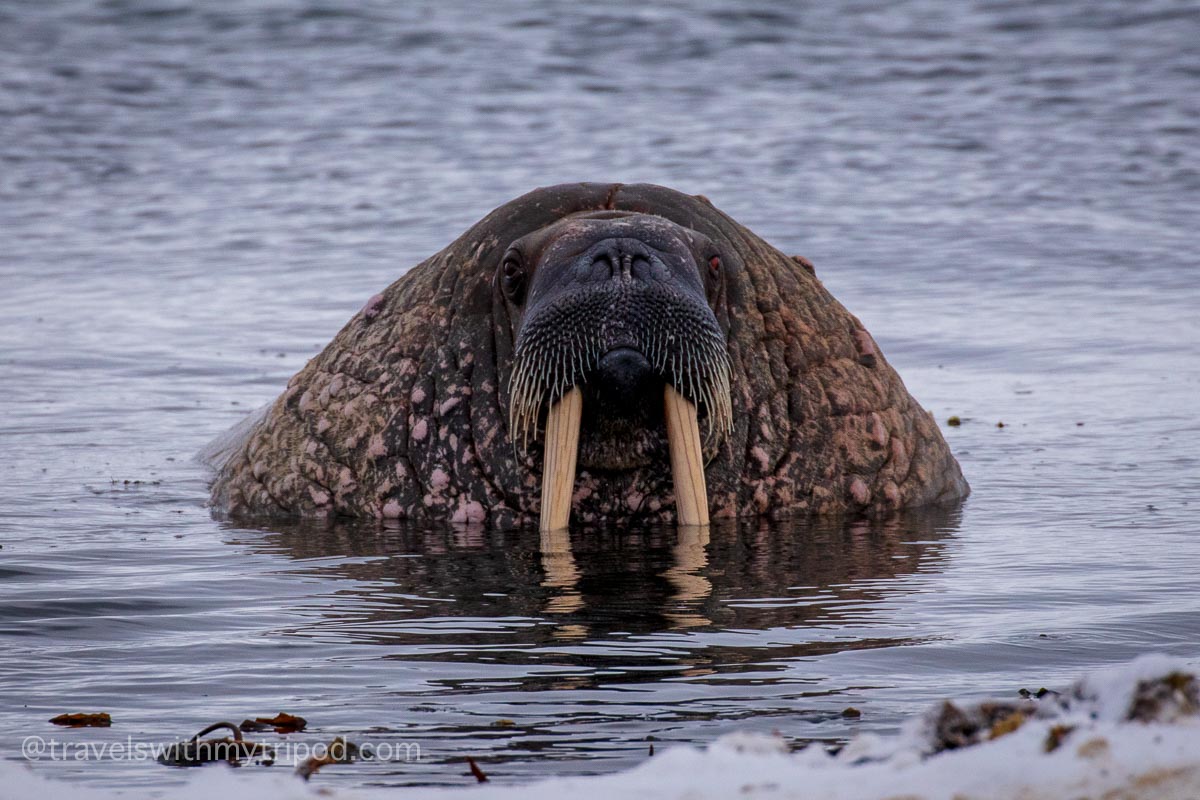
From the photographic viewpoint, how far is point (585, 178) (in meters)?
23.0

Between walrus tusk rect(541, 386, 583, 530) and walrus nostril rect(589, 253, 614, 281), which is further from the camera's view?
walrus tusk rect(541, 386, 583, 530)

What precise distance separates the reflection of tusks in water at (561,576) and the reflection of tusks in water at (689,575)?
33 cm

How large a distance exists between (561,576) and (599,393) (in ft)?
2.79

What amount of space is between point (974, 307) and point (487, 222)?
7.26m

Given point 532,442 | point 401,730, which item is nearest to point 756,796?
point 401,730

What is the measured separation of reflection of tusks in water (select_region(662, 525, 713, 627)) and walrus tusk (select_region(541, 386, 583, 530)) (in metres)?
0.49

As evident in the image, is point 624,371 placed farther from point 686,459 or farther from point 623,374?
point 686,459

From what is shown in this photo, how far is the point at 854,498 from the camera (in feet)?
27.0

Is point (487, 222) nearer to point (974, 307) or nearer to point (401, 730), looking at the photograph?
point (401, 730)

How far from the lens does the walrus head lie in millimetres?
7215

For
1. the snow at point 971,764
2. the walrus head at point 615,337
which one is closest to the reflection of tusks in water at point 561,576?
the walrus head at point 615,337

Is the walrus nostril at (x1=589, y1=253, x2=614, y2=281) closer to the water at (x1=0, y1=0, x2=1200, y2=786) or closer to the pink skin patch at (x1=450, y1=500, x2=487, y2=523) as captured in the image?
the water at (x1=0, y1=0, x2=1200, y2=786)

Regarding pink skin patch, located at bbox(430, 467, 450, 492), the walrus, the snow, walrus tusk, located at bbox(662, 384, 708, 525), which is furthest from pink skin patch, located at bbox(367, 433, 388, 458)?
the snow

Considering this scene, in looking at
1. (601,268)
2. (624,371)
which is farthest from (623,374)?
(601,268)
